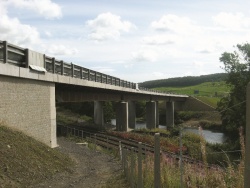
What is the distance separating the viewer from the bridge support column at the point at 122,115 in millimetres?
51062

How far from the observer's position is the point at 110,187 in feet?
37.1

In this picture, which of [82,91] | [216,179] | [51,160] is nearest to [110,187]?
[51,160]

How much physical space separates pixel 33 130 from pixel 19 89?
105 inches

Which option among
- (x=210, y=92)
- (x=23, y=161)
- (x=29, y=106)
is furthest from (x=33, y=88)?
(x=210, y=92)

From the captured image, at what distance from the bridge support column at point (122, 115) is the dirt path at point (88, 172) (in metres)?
29.5

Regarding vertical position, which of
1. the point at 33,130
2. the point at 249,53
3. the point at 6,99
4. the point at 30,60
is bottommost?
the point at 33,130

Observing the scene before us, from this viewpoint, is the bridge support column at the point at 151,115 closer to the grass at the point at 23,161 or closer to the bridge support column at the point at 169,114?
the bridge support column at the point at 169,114

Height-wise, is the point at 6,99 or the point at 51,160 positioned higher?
the point at 6,99

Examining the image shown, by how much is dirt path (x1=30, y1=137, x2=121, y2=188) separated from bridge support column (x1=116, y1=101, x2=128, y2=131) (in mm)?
29455

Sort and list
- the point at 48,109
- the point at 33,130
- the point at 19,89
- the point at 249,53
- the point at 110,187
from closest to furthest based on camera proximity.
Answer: the point at 110,187, the point at 19,89, the point at 33,130, the point at 48,109, the point at 249,53

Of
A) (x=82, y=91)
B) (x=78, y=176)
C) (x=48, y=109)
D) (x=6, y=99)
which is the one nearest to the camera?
(x=78, y=176)

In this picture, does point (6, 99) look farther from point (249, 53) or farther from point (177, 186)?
point (249, 53)

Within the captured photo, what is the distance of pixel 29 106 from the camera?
18.4 m

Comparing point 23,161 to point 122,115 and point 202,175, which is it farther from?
point 122,115
